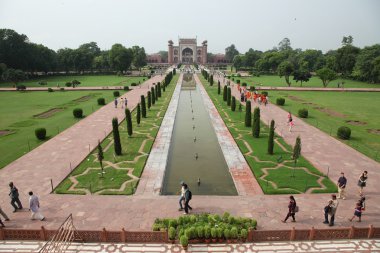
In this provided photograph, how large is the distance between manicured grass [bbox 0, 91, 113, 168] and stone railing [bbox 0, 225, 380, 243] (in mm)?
6848

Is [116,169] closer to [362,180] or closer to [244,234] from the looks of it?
[244,234]

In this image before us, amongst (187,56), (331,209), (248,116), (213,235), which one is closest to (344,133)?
(248,116)

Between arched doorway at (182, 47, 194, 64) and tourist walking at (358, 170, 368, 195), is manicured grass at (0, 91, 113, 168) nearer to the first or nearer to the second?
tourist walking at (358, 170, 368, 195)

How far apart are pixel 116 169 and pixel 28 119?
45.2 feet

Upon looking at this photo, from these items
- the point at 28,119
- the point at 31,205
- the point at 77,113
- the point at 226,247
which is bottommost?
the point at 226,247

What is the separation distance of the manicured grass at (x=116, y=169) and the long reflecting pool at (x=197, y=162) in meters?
1.34

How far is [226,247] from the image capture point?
25.3ft

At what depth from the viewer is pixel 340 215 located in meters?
9.20

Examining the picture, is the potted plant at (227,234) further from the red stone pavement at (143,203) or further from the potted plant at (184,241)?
the red stone pavement at (143,203)

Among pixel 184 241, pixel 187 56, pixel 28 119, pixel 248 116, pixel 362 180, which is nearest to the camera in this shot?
pixel 184 241

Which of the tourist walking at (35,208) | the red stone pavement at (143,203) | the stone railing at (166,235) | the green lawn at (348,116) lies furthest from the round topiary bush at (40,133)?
the green lawn at (348,116)

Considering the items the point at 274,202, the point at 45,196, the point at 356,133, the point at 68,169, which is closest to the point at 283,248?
the point at 274,202

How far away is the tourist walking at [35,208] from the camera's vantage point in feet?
28.7

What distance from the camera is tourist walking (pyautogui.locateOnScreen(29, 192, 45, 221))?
8750mm
